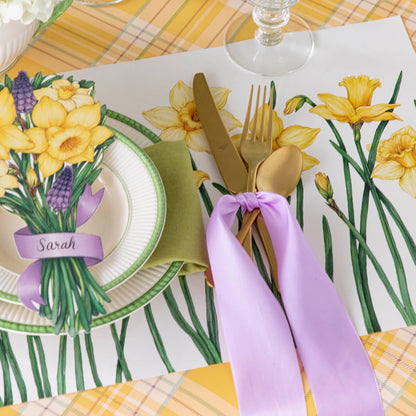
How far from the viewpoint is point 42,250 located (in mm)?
573

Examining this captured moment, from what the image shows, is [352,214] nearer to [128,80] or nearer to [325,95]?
[325,95]

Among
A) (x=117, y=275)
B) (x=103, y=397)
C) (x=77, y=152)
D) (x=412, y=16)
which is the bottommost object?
(x=103, y=397)

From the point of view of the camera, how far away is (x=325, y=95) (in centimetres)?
82

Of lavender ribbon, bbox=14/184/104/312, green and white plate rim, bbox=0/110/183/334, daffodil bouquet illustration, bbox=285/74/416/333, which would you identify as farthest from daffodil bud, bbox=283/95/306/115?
lavender ribbon, bbox=14/184/104/312

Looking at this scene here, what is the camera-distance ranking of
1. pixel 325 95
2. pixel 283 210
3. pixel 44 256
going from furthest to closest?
pixel 325 95 → pixel 283 210 → pixel 44 256

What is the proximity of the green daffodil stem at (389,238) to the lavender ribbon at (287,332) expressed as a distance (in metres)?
0.08

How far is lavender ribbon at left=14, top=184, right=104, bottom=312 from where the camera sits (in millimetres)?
554

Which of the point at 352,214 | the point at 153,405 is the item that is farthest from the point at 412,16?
the point at 153,405

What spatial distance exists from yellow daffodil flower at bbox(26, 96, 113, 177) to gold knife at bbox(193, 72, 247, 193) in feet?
0.59

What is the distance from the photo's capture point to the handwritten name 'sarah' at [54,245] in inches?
22.6

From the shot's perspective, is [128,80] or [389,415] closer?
[389,415]

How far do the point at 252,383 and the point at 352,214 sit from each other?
0.25 metres

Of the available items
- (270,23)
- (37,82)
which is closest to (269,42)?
(270,23)

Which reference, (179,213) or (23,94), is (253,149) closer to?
(179,213)
